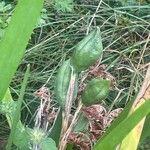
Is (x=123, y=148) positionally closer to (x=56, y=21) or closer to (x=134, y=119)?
(x=134, y=119)

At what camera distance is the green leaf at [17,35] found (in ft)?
1.76

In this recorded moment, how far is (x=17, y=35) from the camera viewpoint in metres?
0.56

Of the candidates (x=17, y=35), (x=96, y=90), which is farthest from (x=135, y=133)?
(x=17, y=35)

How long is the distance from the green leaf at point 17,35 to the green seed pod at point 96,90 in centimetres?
11

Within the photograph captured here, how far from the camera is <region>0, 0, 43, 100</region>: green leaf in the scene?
0.54 m

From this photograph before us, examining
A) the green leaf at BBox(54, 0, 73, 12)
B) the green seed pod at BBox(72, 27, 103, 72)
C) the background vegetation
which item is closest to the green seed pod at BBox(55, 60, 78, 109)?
the green seed pod at BBox(72, 27, 103, 72)

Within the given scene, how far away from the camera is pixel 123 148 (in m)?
0.62

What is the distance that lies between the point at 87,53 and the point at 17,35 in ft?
0.33

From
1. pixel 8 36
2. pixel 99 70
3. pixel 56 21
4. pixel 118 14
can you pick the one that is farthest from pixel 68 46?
pixel 8 36

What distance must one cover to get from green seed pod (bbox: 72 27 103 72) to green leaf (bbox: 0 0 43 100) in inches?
3.4

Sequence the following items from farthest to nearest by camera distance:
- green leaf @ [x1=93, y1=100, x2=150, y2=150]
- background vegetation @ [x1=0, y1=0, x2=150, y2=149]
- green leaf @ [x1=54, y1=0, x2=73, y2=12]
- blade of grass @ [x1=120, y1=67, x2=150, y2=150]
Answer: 1. green leaf @ [x1=54, y1=0, x2=73, y2=12]
2. background vegetation @ [x1=0, y1=0, x2=150, y2=149]
3. blade of grass @ [x1=120, y1=67, x2=150, y2=150]
4. green leaf @ [x1=93, y1=100, x2=150, y2=150]

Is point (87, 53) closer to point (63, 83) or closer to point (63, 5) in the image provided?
point (63, 83)

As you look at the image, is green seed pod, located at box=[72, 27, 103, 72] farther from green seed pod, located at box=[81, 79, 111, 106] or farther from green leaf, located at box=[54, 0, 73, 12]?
green leaf, located at box=[54, 0, 73, 12]

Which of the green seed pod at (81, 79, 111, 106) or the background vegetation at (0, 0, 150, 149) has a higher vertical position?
the green seed pod at (81, 79, 111, 106)
